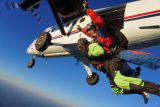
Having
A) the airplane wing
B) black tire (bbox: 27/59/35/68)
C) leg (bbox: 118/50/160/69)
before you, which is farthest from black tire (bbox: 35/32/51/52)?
black tire (bbox: 27/59/35/68)

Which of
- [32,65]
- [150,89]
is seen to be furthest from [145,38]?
[32,65]

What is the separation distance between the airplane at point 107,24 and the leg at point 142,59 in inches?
82.6

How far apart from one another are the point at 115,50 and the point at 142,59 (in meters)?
1.90

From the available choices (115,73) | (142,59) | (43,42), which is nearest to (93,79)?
(43,42)

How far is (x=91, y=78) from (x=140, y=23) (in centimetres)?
604

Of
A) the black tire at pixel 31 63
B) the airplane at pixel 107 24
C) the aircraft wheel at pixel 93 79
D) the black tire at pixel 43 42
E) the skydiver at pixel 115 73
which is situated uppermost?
the skydiver at pixel 115 73

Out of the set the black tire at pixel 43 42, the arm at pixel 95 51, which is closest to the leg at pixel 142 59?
the arm at pixel 95 51

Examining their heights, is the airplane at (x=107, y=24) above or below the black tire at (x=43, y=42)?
below

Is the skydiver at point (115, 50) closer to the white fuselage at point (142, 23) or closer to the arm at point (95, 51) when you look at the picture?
the arm at point (95, 51)

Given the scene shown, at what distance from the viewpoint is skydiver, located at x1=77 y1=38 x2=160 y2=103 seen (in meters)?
8.91

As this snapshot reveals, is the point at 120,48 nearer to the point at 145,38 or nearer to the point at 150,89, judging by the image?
the point at 150,89

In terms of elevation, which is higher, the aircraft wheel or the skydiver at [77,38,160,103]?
the skydiver at [77,38,160,103]

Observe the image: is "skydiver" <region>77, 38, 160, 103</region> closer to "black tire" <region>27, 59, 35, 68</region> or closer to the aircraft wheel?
the aircraft wheel

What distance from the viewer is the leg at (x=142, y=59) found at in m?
8.81
